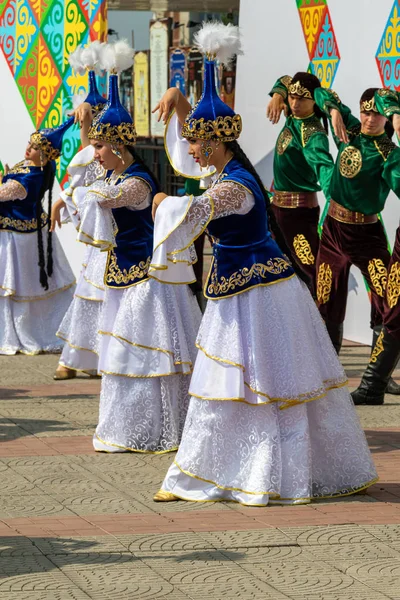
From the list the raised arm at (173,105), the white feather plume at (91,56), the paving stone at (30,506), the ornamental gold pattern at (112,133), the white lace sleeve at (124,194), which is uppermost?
the white feather plume at (91,56)

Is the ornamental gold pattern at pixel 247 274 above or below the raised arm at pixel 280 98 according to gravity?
below

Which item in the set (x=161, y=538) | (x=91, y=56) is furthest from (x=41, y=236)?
(x=161, y=538)

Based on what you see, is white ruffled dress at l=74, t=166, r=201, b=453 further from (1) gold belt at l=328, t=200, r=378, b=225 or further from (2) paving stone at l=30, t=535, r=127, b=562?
(1) gold belt at l=328, t=200, r=378, b=225

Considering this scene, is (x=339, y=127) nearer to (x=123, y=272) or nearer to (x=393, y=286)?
(x=393, y=286)

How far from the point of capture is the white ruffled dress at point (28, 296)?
431 inches

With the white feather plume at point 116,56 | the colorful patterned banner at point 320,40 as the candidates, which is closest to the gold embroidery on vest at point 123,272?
the white feather plume at point 116,56

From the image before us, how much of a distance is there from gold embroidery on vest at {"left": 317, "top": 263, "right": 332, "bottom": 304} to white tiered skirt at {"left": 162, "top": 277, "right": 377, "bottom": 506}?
308cm

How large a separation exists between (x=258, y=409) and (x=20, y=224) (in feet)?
17.7

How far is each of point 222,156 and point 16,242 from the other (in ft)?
17.1

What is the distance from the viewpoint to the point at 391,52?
1031 cm

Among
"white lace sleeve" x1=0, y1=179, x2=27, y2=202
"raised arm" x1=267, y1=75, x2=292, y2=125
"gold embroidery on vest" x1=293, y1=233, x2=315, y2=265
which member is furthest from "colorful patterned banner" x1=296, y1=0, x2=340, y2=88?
"white lace sleeve" x1=0, y1=179, x2=27, y2=202

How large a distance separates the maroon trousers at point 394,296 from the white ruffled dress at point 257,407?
2.49 m

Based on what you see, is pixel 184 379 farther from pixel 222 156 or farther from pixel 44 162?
pixel 44 162

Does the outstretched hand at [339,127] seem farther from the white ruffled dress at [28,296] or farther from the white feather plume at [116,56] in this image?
the white ruffled dress at [28,296]
